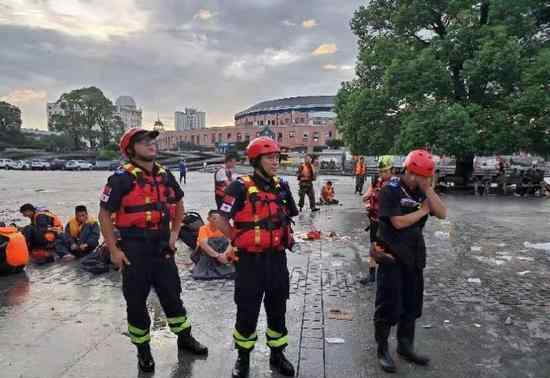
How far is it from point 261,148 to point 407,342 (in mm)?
2160

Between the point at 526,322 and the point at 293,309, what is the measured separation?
253 centimetres

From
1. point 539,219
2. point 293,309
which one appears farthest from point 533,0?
point 293,309

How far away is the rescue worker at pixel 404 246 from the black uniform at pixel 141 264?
1.75 m

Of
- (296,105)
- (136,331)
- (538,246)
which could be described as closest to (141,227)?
(136,331)

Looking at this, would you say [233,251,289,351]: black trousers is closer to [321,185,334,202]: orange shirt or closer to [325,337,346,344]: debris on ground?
[325,337,346,344]: debris on ground

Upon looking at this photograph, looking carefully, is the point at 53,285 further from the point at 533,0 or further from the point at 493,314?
the point at 533,0

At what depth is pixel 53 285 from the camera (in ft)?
20.7

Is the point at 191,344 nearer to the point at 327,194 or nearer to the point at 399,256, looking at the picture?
the point at 399,256

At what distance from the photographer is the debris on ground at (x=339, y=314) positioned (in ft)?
16.8

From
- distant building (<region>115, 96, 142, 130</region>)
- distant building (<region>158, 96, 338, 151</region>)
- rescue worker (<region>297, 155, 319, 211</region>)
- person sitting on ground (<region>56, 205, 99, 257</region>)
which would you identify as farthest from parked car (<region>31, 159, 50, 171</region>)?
distant building (<region>115, 96, 142, 130</region>)

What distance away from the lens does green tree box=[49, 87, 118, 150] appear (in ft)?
276

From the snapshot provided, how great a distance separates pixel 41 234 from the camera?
7680mm

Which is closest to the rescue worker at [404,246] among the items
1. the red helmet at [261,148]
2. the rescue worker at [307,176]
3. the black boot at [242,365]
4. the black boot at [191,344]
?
the red helmet at [261,148]

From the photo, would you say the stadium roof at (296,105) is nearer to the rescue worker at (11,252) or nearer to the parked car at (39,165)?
the parked car at (39,165)
